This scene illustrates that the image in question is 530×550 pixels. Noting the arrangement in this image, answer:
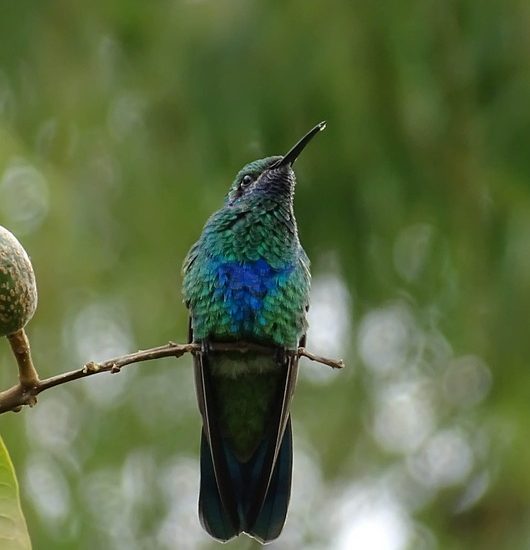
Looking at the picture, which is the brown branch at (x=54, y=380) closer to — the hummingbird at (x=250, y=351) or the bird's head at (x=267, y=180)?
the hummingbird at (x=250, y=351)

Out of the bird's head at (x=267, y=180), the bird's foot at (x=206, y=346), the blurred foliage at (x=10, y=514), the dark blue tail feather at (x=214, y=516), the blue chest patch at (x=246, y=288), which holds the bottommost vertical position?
the blurred foliage at (x=10, y=514)

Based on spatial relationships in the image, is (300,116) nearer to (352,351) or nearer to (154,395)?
(352,351)

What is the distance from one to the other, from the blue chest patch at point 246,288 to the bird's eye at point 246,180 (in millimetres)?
501

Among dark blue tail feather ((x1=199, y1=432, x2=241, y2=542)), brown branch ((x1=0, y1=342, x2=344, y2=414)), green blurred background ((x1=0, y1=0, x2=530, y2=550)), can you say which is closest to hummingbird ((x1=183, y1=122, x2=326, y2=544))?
dark blue tail feather ((x1=199, y1=432, x2=241, y2=542))

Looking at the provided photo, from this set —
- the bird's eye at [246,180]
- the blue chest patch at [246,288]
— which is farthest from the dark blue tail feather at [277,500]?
the bird's eye at [246,180]

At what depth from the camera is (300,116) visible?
4352 mm

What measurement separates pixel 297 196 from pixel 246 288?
3.64ft

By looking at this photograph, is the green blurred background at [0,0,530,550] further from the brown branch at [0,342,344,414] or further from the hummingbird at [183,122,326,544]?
the brown branch at [0,342,344,414]

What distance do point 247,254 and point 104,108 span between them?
185 centimetres

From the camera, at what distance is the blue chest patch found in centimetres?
333

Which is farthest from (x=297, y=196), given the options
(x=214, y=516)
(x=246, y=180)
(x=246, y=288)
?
(x=214, y=516)

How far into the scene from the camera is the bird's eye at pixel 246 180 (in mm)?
3892

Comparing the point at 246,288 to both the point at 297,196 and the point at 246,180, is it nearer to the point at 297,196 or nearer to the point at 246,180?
the point at 246,180

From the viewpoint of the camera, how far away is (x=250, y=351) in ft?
11.0
